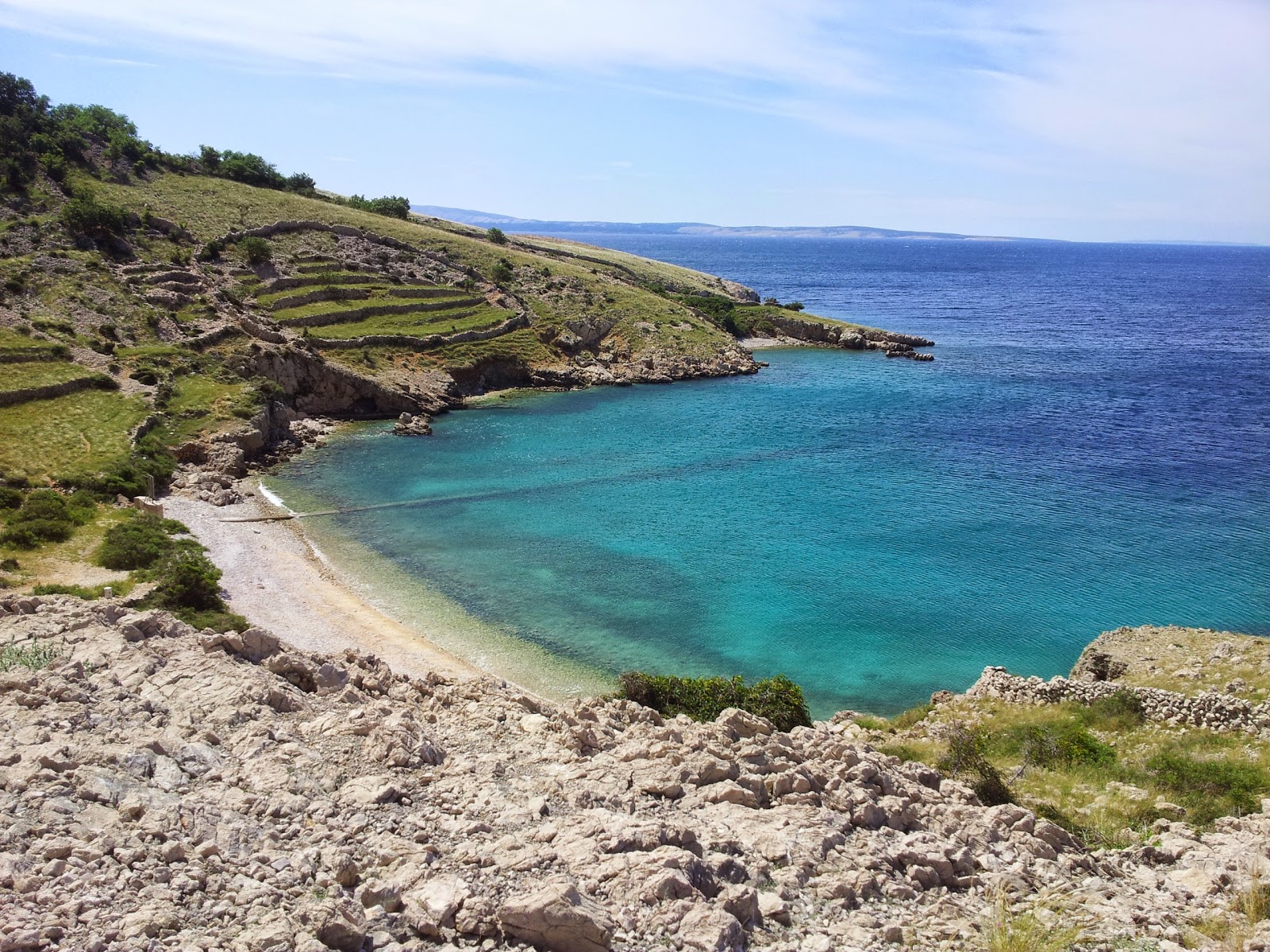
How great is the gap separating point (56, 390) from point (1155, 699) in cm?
6132

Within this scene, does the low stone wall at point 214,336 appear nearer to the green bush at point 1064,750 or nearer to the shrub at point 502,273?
the shrub at point 502,273

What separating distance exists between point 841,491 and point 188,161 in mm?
97926

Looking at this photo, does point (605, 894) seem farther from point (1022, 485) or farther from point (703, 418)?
point (703, 418)

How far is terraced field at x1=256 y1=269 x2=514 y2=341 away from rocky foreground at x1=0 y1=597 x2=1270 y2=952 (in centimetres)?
6441

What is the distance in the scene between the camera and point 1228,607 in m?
37.6

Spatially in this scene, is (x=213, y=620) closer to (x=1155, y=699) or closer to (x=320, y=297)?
(x=1155, y=699)

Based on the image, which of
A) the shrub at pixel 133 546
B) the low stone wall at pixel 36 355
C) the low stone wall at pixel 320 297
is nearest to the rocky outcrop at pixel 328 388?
the low stone wall at pixel 320 297

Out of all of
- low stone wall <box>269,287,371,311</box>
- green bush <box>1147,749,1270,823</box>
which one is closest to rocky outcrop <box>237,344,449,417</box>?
low stone wall <box>269,287,371,311</box>

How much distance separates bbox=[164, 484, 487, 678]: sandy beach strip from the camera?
33.5 metres

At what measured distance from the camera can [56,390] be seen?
53.7 metres

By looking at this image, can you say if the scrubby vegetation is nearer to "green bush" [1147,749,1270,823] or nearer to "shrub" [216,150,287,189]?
"green bush" [1147,749,1270,823]

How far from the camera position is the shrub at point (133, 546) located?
35.4m

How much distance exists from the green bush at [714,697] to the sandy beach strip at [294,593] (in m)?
7.67

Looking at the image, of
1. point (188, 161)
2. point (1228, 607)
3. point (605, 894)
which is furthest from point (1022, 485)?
point (188, 161)
